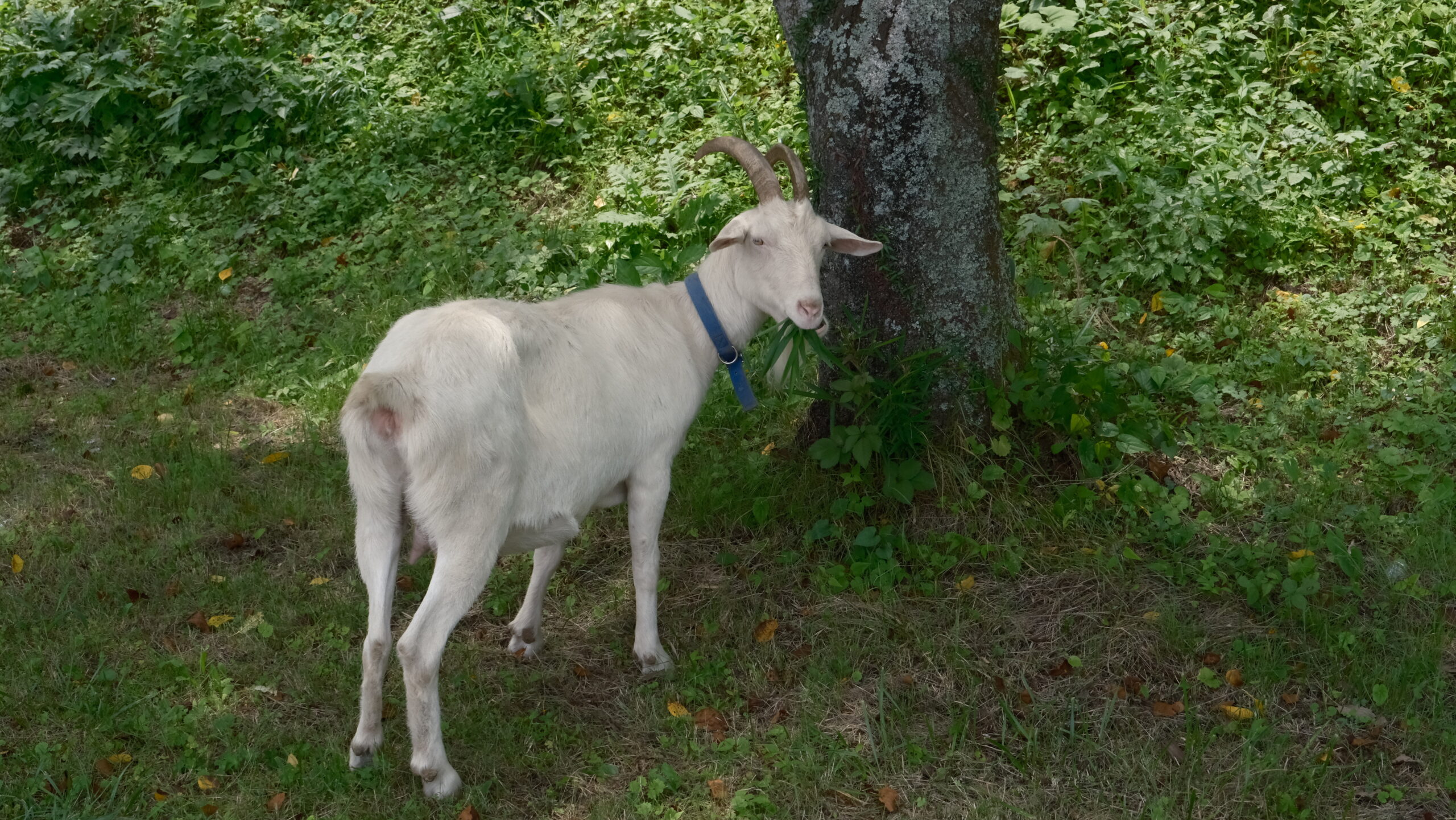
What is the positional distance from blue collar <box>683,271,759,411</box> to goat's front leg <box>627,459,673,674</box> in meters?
0.46

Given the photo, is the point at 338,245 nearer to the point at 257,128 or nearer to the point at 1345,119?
the point at 257,128

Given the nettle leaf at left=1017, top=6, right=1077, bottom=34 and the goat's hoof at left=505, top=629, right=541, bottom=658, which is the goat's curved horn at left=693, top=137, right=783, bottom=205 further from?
Result: the nettle leaf at left=1017, top=6, right=1077, bottom=34

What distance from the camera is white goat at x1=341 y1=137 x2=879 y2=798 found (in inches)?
147

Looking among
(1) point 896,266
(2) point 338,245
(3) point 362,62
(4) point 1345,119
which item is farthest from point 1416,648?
(3) point 362,62

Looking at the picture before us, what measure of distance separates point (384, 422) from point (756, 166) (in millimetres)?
1676

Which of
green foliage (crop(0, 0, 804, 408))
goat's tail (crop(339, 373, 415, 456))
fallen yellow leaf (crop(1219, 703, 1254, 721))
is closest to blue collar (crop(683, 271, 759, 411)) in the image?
goat's tail (crop(339, 373, 415, 456))

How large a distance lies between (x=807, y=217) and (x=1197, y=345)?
8.70 feet

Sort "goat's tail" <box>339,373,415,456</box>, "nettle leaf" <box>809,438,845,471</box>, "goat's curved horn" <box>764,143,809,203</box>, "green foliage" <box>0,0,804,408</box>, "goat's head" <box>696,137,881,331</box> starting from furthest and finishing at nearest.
→ "green foliage" <box>0,0,804,408</box>
"nettle leaf" <box>809,438,845,471</box>
"goat's curved horn" <box>764,143,809,203</box>
"goat's head" <box>696,137,881,331</box>
"goat's tail" <box>339,373,415,456</box>

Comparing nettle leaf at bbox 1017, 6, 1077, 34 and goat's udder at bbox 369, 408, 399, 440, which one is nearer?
goat's udder at bbox 369, 408, 399, 440

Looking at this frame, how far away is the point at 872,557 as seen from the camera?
16.0 feet

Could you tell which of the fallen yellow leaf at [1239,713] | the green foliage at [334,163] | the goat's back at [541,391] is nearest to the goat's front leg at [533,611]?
the goat's back at [541,391]

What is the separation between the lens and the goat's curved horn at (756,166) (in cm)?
449

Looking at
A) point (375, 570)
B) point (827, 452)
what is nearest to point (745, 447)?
point (827, 452)

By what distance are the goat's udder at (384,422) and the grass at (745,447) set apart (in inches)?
43.8
